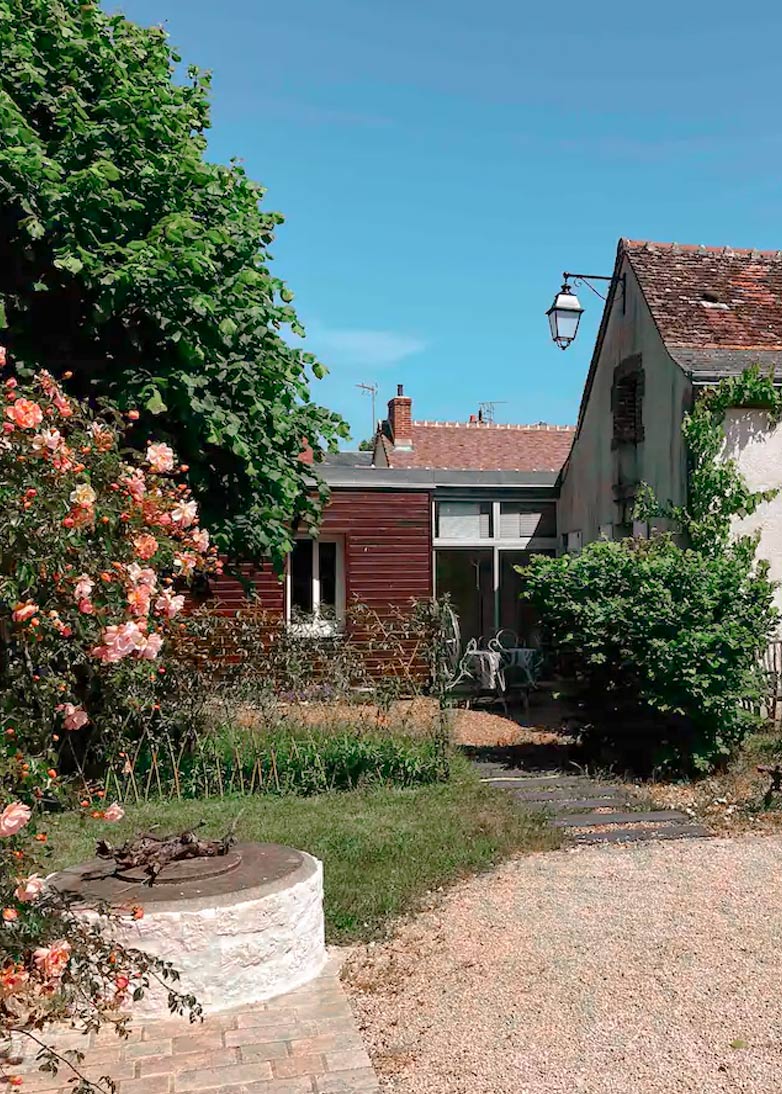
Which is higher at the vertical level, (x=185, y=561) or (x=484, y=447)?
(x=484, y=447)

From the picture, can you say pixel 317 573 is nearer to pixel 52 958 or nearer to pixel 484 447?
pixel 484 447

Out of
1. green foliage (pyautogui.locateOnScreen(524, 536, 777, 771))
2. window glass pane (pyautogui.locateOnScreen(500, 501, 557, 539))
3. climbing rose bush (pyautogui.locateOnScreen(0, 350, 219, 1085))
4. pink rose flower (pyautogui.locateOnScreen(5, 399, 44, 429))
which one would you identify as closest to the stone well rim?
climbing rose bush (pyautogui.locateOnScreen(0, 350, 219, 1085))

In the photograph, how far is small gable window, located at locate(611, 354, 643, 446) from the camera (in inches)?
586

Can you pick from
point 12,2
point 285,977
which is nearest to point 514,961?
point 285,977

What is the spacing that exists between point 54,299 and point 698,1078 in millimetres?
7833

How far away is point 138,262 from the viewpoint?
326 inches

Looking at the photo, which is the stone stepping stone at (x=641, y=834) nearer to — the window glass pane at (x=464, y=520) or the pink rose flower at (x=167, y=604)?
the pink rose flower at (x=167, y=604)

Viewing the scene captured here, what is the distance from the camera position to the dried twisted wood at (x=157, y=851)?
528 cm

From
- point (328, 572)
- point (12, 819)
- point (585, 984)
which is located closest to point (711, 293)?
point (328, 572)

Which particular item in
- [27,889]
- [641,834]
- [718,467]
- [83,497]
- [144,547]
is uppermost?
[718,467]

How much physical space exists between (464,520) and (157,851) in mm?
13210

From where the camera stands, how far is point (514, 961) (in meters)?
5.20

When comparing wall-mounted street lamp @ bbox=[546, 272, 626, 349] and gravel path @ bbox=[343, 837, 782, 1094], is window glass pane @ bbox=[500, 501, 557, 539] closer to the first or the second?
wall-mounted street lamp @ bbox=[546, 272, 626, 349]

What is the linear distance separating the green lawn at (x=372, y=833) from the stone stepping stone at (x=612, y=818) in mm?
237
